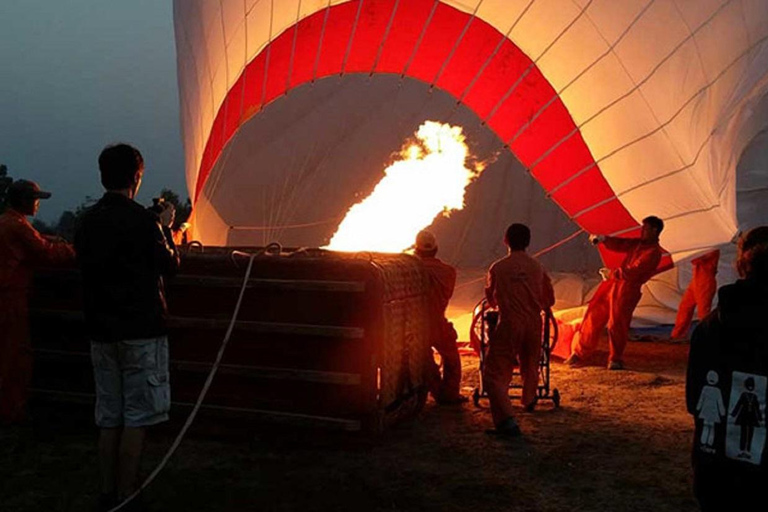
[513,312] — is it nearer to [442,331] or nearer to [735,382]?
[442,331]

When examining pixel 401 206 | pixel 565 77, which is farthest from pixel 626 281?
pixel 401 206

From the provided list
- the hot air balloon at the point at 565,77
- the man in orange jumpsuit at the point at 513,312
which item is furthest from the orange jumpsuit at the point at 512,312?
the hot air balloon at the point at 565,77

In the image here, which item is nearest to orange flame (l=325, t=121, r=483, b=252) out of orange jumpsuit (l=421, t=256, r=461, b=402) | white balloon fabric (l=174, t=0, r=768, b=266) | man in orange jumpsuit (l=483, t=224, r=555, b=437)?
white balloon fabric (l=174, t=0, r=768, b=266)

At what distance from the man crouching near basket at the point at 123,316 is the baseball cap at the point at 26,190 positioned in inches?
91.3

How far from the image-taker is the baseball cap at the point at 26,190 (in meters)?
5.81

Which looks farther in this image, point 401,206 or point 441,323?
point 401,206

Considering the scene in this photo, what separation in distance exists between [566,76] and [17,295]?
18.0ft

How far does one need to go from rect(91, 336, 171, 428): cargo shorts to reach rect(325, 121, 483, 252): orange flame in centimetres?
495

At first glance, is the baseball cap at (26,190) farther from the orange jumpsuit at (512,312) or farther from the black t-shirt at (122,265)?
the orange jumpsuit at (512,312)

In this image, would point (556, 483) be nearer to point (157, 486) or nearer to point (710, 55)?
point (157, 486)

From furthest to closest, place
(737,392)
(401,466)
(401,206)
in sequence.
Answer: (401,206) → (401,466) → (737,392)

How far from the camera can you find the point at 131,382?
373 centimetres

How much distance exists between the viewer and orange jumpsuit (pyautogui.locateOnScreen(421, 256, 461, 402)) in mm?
6500

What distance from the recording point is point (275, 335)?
533cm
